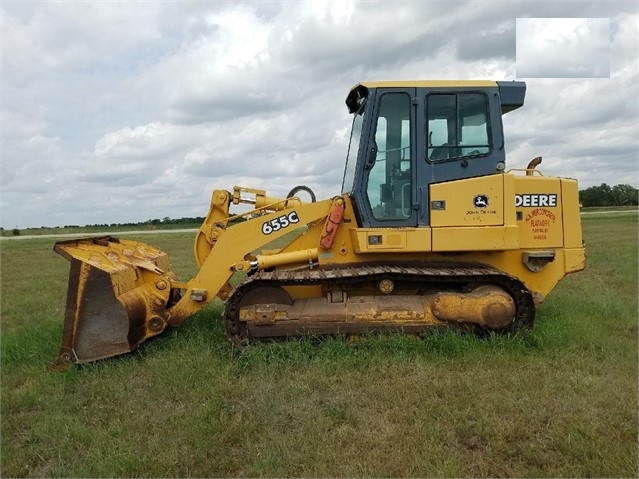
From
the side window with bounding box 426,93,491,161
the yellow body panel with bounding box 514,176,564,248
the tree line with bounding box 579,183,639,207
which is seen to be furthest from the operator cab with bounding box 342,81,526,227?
the tree line with bounding box 579,183,639,207

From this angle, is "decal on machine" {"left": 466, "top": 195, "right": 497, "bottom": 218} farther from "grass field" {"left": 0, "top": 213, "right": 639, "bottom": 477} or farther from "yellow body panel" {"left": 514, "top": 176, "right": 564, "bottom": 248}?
"grass field" {"left": 0, "top": 213, "right": 639, "bottom": 477}

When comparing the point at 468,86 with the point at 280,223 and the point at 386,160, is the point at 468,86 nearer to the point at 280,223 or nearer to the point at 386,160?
the point at 386,160

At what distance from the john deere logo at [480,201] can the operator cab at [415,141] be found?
0.29m

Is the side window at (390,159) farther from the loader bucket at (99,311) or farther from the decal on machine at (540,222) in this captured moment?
the loader bucket at (99,311)

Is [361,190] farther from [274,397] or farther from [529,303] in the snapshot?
[274,397]

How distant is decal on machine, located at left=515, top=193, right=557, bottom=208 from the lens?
7.04 meters

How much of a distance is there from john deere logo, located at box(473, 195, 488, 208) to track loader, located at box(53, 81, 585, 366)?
0.5 inches

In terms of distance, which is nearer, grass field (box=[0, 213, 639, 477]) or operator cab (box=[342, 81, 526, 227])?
grass field (box=[0, 213, 639, 477])

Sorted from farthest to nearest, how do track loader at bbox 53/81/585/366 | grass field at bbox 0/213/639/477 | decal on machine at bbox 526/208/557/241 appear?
1. decal on machine at bbox 526/208/557/241
2. track loader at bbox 53/81/585/366
3. grass field at bbox 0/213/639/477

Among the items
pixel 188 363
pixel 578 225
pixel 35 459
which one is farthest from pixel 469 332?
pixel 35 459

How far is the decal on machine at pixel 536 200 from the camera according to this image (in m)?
7.04

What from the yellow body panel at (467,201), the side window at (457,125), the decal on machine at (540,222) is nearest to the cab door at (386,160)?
the side window at (457,125)

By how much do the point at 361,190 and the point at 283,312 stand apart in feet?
5.66

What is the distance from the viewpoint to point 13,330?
8.31 m
